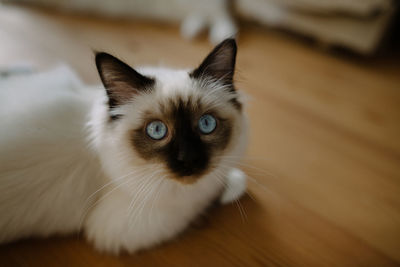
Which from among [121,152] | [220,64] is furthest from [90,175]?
[220,64]

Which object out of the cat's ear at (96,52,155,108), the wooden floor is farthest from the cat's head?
the wooden floor

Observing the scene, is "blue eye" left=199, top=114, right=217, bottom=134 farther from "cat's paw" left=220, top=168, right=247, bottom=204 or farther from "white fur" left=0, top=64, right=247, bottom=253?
"cat's paw" left=220, top=168, right=247, bottom=204

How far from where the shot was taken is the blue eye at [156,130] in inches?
35.0

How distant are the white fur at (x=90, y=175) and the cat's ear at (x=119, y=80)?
35 mm

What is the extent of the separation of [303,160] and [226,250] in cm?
64

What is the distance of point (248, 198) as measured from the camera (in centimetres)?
129

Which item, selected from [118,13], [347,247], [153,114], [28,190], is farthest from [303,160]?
[118,13]

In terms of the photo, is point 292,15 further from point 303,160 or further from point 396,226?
point 396,226

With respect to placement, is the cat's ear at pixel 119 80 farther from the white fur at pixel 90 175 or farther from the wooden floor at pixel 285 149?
the wooden floor at pixel 285 149

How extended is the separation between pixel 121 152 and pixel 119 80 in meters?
0.22

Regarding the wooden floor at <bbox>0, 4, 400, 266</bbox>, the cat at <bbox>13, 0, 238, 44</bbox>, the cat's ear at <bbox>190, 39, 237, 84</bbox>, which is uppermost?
the cat at <bbox>13, 0, 238, 44</bbox>

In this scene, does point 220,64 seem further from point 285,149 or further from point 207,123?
point 285,149

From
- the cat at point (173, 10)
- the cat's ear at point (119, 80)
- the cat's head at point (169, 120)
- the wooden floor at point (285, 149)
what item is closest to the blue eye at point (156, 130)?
the cat's head at point (169, 120)

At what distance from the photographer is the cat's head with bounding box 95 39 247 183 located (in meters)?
0.86
